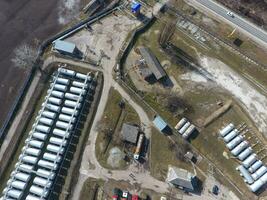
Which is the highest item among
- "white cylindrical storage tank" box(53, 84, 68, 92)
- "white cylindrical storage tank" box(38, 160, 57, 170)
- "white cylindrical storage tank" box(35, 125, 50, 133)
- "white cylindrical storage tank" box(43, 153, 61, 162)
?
"white cylindrical storage tank" box(53, 84, 68, 92)

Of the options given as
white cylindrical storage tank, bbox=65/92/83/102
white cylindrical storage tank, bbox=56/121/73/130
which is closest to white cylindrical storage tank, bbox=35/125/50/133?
white cylindrical storage tank, bbox=56/121/73/130

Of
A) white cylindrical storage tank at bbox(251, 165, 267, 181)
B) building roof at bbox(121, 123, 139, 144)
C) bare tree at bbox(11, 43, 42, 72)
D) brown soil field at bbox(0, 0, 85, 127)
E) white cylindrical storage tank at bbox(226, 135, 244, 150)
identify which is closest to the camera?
white cylindrical storage tank at bbox(251, 165, 267, 181)

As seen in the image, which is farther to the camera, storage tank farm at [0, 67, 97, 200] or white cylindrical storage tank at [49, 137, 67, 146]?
white cylindrical storage tank at [49, 137, 67, 146]

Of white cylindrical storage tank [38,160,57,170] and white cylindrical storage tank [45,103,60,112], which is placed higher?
white cylindrical storage tank [45,103,60,112]

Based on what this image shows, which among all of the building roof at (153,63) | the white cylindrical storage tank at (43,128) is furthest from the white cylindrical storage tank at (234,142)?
the white cylindrical storage tank at (43,128)

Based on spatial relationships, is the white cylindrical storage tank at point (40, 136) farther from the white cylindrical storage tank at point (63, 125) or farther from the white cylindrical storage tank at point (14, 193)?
the white cylindrical storage tank at point (14, 193)

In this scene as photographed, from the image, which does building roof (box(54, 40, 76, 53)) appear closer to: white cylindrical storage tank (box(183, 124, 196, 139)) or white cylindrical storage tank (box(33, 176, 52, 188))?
white cylindrical storage tank (box(33, 176, 52, 188))

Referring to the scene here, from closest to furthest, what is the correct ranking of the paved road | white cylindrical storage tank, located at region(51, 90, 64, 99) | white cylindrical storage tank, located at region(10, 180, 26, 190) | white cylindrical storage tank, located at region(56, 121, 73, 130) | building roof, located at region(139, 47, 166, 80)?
white cylindrical storage tank, located at region(10, 180, 26, 190) < white cylindrical storage tank, located at region(56, 121, 73, 130) < white cylindrical storage tank, located at region(51, 90, 64, 99) < building roof, located at region(139, 47, 166, 80) < the paved road
